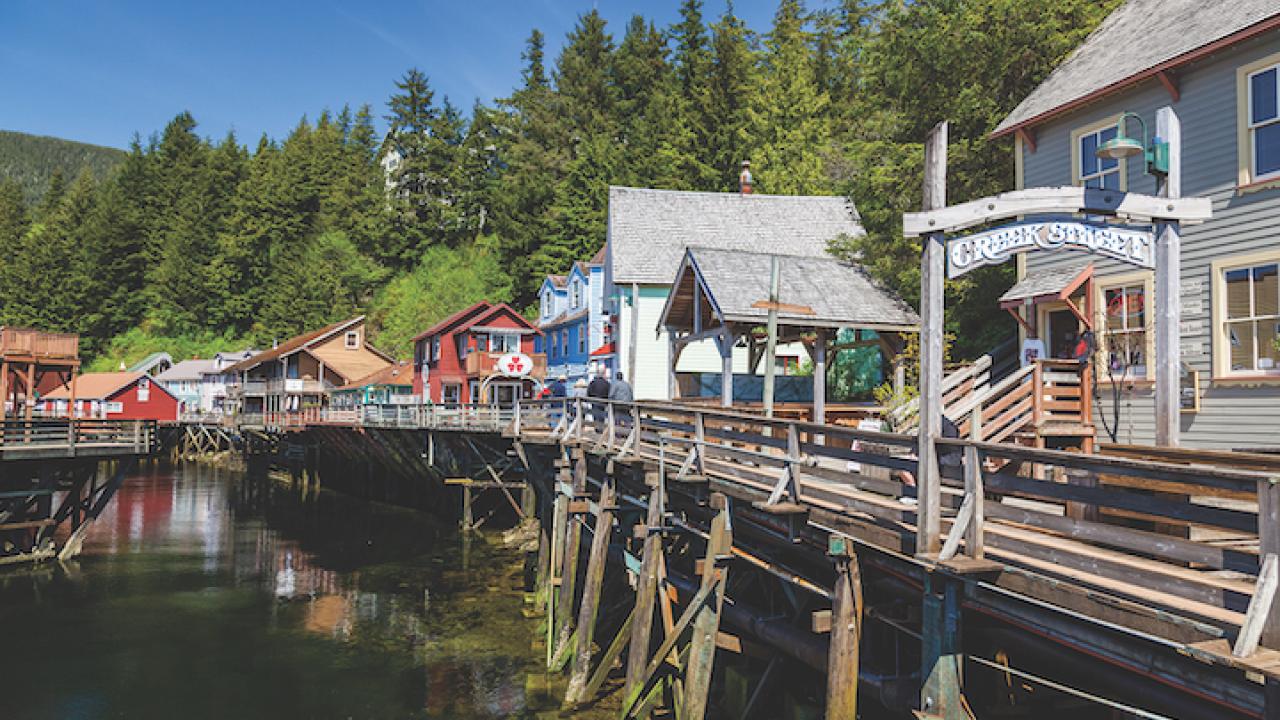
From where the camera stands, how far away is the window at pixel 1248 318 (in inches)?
487

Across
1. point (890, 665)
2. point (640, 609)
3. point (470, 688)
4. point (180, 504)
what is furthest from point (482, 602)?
point (180, 504)

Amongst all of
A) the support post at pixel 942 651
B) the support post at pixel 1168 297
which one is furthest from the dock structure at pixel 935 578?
the support post at pixel 1168 297

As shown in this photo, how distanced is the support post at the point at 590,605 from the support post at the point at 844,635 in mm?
6977

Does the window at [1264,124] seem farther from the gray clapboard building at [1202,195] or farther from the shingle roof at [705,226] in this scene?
the shingle roof at [705,226]

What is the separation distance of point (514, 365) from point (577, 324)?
11.4 feet

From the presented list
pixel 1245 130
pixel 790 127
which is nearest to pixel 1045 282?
pixel 1245 130

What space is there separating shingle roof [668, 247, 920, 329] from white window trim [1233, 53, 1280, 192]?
659cm

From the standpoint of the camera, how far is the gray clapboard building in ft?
40.6

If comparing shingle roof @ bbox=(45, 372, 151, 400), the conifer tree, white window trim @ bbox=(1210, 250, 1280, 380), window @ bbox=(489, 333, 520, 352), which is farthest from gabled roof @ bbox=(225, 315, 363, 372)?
white window trim @ bbox=(1210, 250, 1280, 380)

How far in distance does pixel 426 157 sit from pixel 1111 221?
7014 cm

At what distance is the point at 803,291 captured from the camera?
60.0ft

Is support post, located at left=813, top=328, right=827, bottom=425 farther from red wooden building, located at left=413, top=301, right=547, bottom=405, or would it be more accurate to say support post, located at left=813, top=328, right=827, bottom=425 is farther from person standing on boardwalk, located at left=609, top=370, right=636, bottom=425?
red wooden building, located at left=413, top=301, right=547, bottom=405

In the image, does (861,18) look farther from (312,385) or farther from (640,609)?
(640,609)

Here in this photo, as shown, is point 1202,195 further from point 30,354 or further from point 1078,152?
point 30,354
